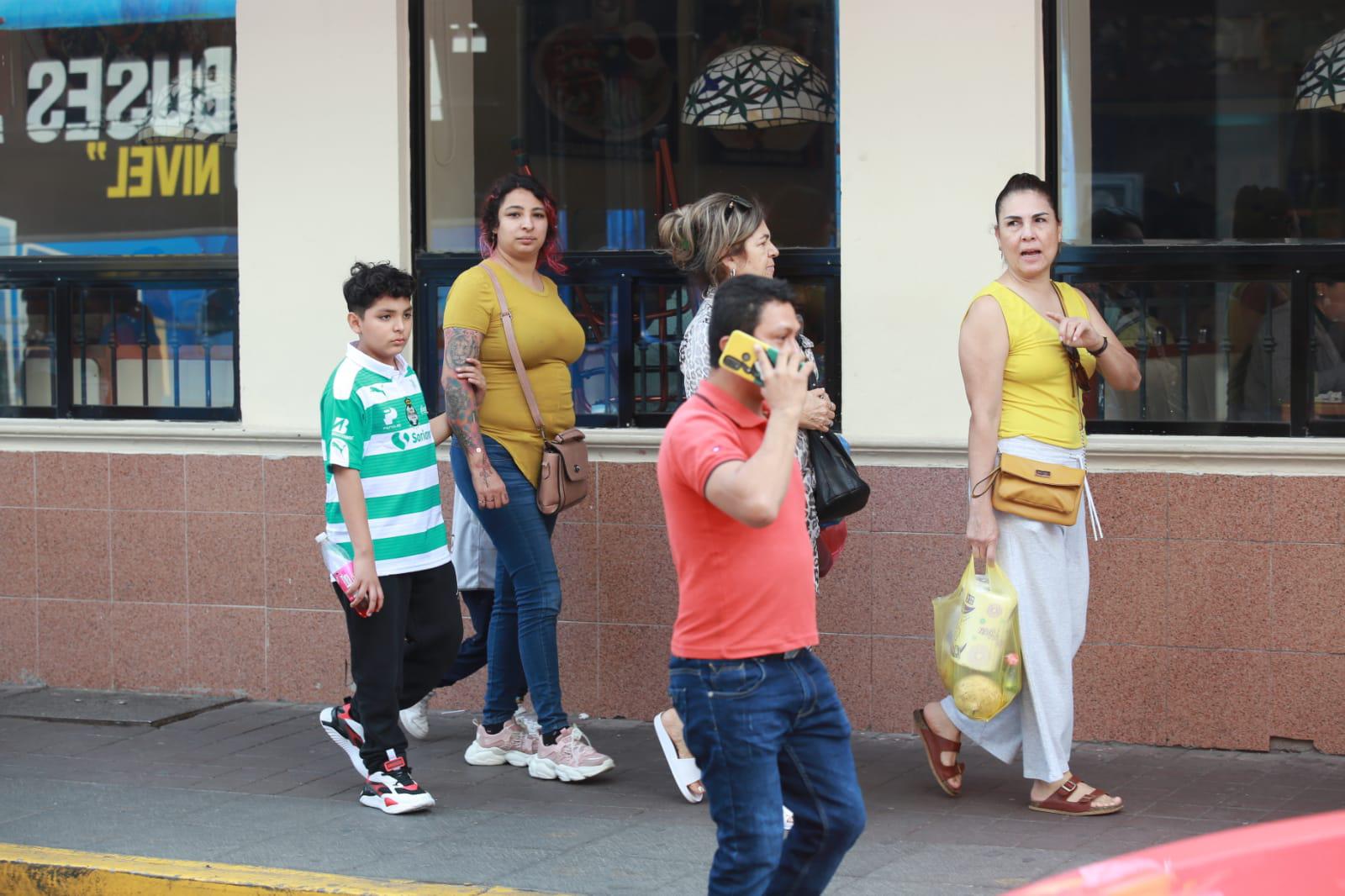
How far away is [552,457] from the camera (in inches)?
231

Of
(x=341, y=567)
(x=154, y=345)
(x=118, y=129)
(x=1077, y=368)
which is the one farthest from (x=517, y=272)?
(x=118, y=129)

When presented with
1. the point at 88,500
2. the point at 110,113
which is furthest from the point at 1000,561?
the point at 110,113

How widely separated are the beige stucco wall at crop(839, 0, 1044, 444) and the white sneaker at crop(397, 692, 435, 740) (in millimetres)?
2049

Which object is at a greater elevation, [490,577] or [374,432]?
[374,432]

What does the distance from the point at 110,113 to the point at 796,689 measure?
575 centimetres

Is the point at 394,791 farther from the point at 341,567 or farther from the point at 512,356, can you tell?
the point at 512,356

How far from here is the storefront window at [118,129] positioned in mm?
7758

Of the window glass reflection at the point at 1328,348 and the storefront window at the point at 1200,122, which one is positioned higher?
the storefront window at the point at 1200,122

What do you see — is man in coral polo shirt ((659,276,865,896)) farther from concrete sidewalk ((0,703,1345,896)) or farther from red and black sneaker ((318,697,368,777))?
red and black sneaker ((318,697,368,777))

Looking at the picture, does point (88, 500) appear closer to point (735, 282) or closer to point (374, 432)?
point (374, 432)

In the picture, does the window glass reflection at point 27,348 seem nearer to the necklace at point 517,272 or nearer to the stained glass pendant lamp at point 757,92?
the necklace at point 517,272

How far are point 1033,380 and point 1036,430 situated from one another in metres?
0.16

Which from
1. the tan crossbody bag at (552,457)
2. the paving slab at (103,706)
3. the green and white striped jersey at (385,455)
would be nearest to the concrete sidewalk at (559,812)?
the paving slab at (103,706)

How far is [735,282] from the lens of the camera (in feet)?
12.3
